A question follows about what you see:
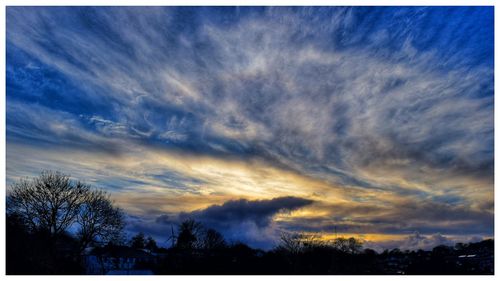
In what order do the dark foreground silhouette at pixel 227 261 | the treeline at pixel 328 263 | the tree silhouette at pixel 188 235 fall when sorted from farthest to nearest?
the tree silhouette at pixel 188 235 < the treeline at pixel 328 263 < the dark foreground silhouette at pixel 227 261

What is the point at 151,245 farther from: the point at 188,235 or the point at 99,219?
the point at 99,219

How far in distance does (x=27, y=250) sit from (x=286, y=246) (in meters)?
53.5

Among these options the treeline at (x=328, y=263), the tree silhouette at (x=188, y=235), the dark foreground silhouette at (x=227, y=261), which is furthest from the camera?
the tree silhouette at (x=188, y=235)

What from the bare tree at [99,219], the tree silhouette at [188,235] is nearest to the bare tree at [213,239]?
the tree silhouette at [188,235]

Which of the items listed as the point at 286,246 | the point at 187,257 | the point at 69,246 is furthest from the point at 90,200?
the point at 286,246

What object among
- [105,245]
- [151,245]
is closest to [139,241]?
[151,245]

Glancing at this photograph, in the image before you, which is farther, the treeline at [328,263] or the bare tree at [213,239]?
the bare tree at [213,239]

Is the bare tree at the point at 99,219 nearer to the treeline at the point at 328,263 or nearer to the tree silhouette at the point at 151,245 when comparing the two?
the treeline at the point at 328,263

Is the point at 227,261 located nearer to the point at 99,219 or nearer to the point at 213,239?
the point at 99,219

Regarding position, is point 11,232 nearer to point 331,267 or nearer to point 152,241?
point 331,267

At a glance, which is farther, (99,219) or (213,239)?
(213,239)

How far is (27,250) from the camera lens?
20531mm

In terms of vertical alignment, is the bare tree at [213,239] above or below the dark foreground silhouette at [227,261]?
above

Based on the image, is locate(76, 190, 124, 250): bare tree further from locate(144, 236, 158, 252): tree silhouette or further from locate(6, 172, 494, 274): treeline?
locate(144, 236, 158, 252): tree silhouette
